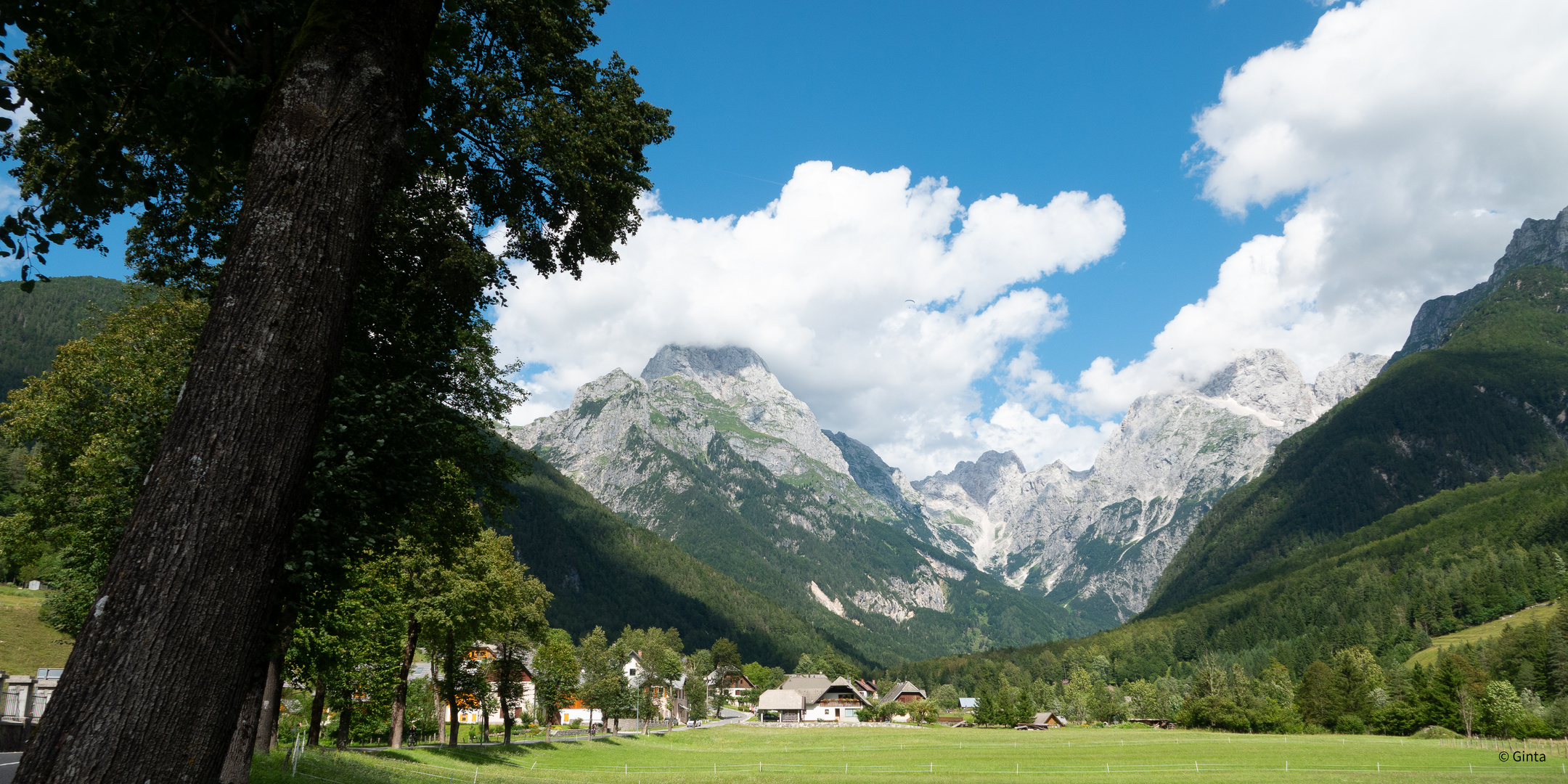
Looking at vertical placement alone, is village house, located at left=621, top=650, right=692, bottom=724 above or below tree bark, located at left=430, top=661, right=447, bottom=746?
below

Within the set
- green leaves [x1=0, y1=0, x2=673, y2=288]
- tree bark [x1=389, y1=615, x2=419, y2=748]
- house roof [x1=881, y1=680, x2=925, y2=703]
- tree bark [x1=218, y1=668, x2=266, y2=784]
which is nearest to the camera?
green leaves [x1=0, y1=0, x2=673, y2=288]

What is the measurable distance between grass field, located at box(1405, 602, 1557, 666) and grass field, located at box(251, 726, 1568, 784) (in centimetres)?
9245

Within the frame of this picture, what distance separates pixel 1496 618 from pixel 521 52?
238777 mm

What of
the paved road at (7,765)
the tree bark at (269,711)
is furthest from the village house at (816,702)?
the paved road at (7,765)

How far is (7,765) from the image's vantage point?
23234 millimetres

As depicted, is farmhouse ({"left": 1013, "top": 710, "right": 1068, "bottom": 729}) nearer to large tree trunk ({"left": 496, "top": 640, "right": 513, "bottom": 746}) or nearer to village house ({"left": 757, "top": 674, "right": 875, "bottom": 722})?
village house ({"left": 757, "top": 674, "right": 875, "bottom": 722})

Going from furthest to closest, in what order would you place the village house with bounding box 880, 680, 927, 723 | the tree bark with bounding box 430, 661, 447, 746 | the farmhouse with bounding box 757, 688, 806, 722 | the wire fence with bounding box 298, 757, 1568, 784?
the village house with bounding box 880, 680, 927, 723 < the farmhouse with bounding box 757, 688, 806, 722 < the tree bark with bounding box 430, 661, 447, 746 < the wire fence with bounding box 298, 757, 1568, 784

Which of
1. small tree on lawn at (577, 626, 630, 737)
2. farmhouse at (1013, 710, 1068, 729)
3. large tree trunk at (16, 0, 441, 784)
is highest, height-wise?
large tree trunk at (16, 0, 441, 784)

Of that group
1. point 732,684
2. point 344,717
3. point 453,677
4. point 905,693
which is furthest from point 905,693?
point 344,717

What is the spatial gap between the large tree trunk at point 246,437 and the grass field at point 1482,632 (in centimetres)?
19715

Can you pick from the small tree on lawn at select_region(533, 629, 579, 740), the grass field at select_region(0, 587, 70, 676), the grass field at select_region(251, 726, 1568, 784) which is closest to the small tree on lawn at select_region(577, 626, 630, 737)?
the small tree on lawn at select_region(533, 629, 579, 740)

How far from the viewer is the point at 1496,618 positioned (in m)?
176

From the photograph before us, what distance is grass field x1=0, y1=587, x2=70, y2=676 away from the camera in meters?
60.1

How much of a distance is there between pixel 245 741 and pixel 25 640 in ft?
225
